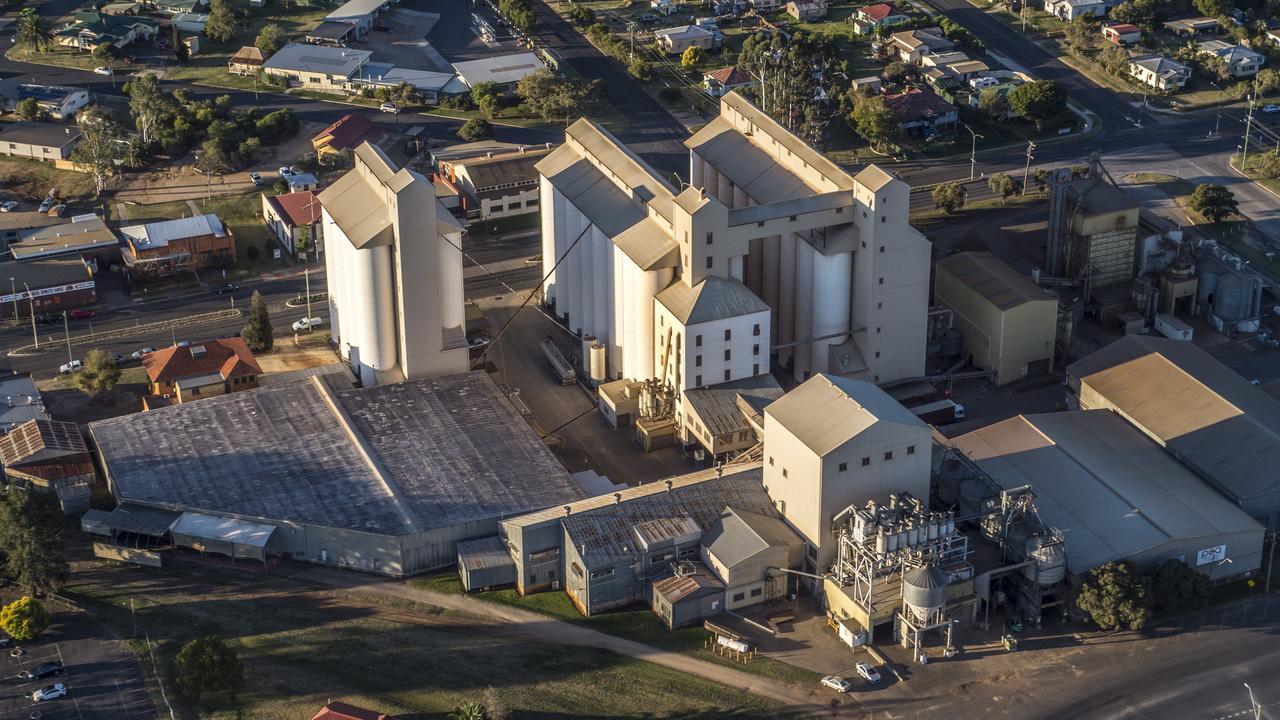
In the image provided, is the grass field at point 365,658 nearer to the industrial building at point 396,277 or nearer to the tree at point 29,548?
the tree at point 29,548

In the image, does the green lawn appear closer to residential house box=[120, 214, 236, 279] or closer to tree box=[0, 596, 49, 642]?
tree box=[0, 596, 49, 642]

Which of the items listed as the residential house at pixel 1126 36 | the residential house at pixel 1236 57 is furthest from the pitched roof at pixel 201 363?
the residential house at pixel 1236 57

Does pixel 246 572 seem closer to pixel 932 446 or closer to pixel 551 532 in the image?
pixel 551 532

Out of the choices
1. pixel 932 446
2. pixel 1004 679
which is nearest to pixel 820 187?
pixel 932 446

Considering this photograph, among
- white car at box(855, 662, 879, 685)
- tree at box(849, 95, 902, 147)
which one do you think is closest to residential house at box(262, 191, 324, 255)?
tree at box(849, 95, 902, 147)

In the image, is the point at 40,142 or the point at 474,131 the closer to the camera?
the point at 40,142

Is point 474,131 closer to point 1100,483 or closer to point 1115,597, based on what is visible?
point 1100,483

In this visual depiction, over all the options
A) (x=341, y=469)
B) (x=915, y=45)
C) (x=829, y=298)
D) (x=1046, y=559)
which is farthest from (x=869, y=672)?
(x=915, y=45)
